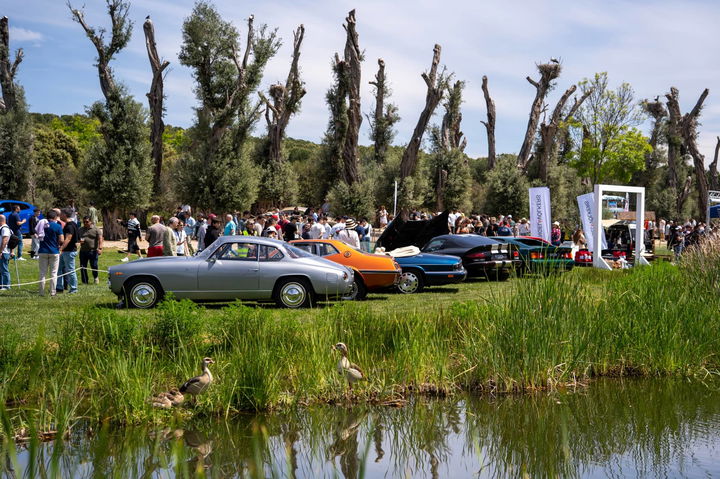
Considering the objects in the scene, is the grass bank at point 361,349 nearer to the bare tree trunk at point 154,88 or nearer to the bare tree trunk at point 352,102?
the bare tree trunk at point 154,88

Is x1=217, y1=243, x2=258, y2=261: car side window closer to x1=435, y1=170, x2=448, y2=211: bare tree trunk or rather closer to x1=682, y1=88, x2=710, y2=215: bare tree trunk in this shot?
x1=435, y1=170, x2=448, y2=211: bare tree trunk

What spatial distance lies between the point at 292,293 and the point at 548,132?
106ft

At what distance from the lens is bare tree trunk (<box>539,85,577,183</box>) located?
42.1 metres

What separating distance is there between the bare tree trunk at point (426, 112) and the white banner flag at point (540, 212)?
58.3 feet

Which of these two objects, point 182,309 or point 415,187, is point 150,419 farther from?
point 415,187

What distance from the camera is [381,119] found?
160 feet

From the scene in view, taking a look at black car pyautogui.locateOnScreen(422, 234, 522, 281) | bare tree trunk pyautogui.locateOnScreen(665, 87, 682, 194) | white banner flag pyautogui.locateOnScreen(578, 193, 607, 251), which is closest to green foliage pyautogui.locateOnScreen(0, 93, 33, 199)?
black car pyautogui.locateOnScreen(422, 234, 522, 281)

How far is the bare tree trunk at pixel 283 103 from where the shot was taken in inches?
1596

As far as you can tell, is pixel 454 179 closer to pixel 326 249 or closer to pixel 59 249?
pixel 326 249

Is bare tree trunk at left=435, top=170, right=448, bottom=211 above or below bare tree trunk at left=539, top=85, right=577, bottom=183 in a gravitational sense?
below

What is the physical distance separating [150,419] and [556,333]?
485cm

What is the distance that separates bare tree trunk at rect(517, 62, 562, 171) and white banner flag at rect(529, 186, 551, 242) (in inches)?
757

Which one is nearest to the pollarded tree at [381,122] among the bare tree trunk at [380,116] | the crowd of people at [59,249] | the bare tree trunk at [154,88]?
the bare tree trunk at [380,116]

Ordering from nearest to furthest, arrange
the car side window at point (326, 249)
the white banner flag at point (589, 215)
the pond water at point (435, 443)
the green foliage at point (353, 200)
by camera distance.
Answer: the pond water at point (435, 443), the car side window at point (326, 249), the white banner flag at point (589, 215), the green foliage at point (353, 200)
